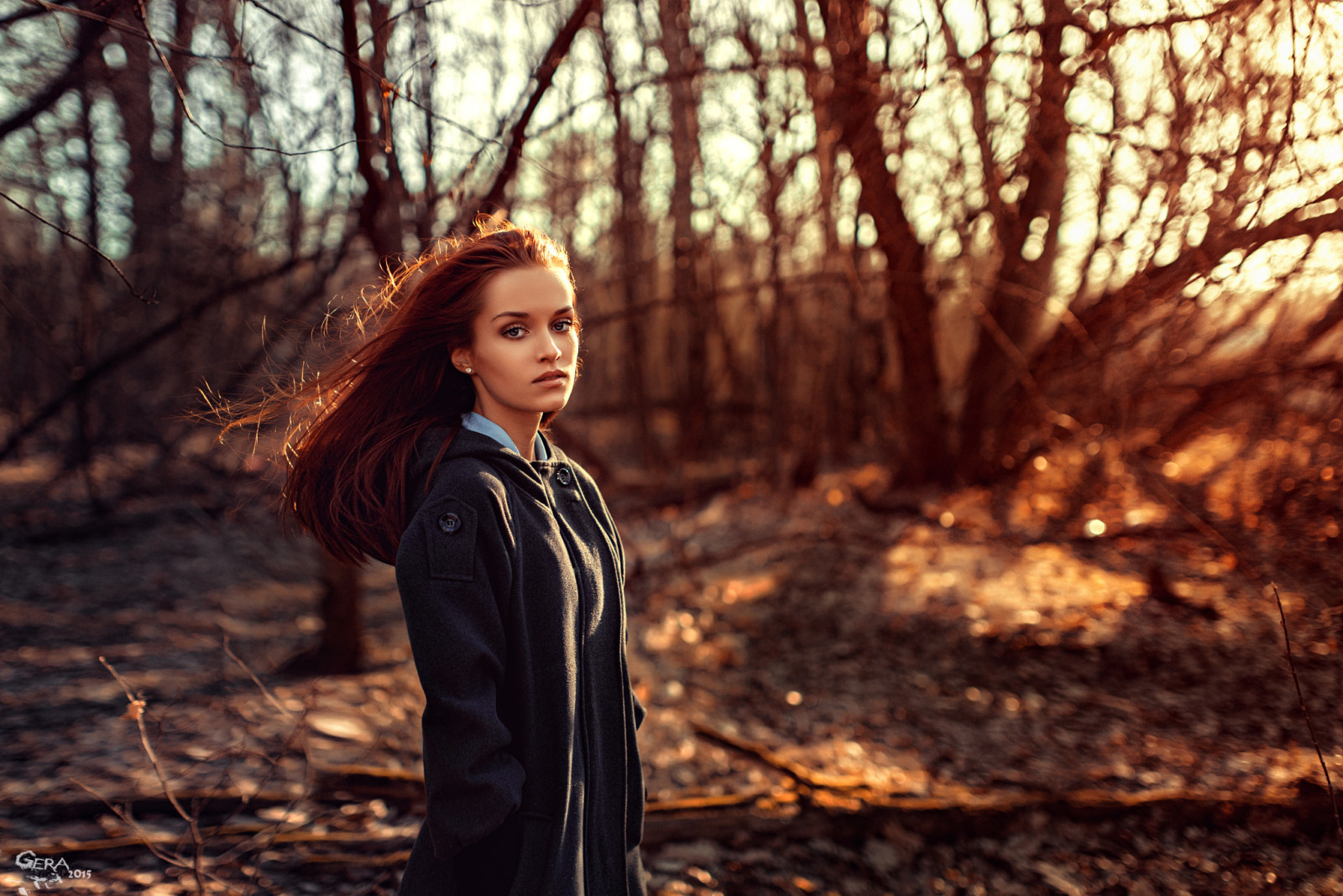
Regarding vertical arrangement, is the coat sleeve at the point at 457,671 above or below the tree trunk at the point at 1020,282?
below

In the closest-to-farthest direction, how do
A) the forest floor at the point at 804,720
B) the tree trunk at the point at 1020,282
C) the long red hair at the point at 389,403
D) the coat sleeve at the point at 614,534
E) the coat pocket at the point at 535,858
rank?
the coat pocket at the point at 535,858 < the long red hair at the point at 389,403 < the coat sleeve at the point at 614,534 < the forest floor at the point at 804,720 < the tree trunk at the point at 1020,282

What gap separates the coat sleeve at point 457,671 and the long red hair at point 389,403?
0.63 ft

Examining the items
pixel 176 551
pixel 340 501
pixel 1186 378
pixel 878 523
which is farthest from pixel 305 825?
pixel 1186 378

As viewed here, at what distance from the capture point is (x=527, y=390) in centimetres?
167

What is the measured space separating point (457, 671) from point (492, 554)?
8.6 inches

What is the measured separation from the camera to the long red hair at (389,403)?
163cm

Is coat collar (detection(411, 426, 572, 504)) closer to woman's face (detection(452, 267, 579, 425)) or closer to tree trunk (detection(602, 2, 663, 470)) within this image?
woman's face (detection(452, 267, 579, 425))

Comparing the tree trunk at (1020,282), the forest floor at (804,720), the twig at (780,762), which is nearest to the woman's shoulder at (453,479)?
the forest floor at (804,720)

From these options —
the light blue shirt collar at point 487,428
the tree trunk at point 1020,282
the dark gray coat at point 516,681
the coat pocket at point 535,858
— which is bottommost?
the coat pocket at point 535,858

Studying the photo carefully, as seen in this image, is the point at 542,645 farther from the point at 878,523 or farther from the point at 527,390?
the point at 878,523

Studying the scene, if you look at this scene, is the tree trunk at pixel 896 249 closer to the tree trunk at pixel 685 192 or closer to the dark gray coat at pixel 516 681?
the tree trunk at pixel 685 192

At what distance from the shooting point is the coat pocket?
152 centimetres

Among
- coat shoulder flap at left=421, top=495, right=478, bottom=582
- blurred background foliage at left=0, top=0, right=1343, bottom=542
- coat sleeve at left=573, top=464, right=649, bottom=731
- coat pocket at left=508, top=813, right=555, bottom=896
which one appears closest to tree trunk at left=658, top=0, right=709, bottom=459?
blurred background foliage at left=0, top=0, right=1343, bottom=542

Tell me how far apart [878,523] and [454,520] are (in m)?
5.78
